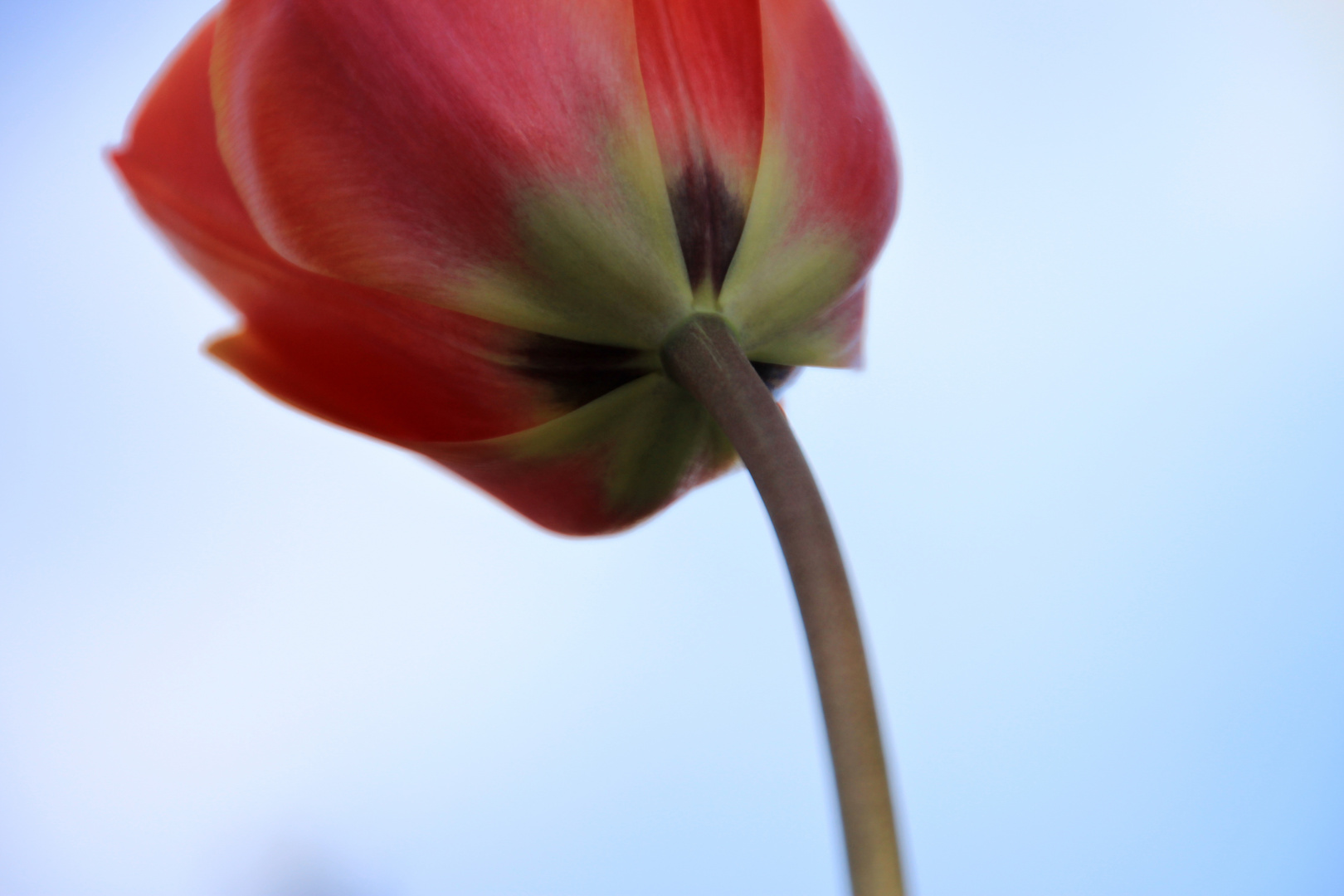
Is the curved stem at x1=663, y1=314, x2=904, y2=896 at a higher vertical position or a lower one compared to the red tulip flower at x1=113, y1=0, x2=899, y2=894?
lower

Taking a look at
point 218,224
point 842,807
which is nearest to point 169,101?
point 218,224

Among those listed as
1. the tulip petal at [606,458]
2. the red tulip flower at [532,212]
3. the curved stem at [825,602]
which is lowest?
the curved stem at [825,602]

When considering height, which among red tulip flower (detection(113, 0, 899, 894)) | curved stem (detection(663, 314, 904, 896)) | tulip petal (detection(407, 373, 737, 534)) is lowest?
curved stem (detection(663, 314, 904, 896))
